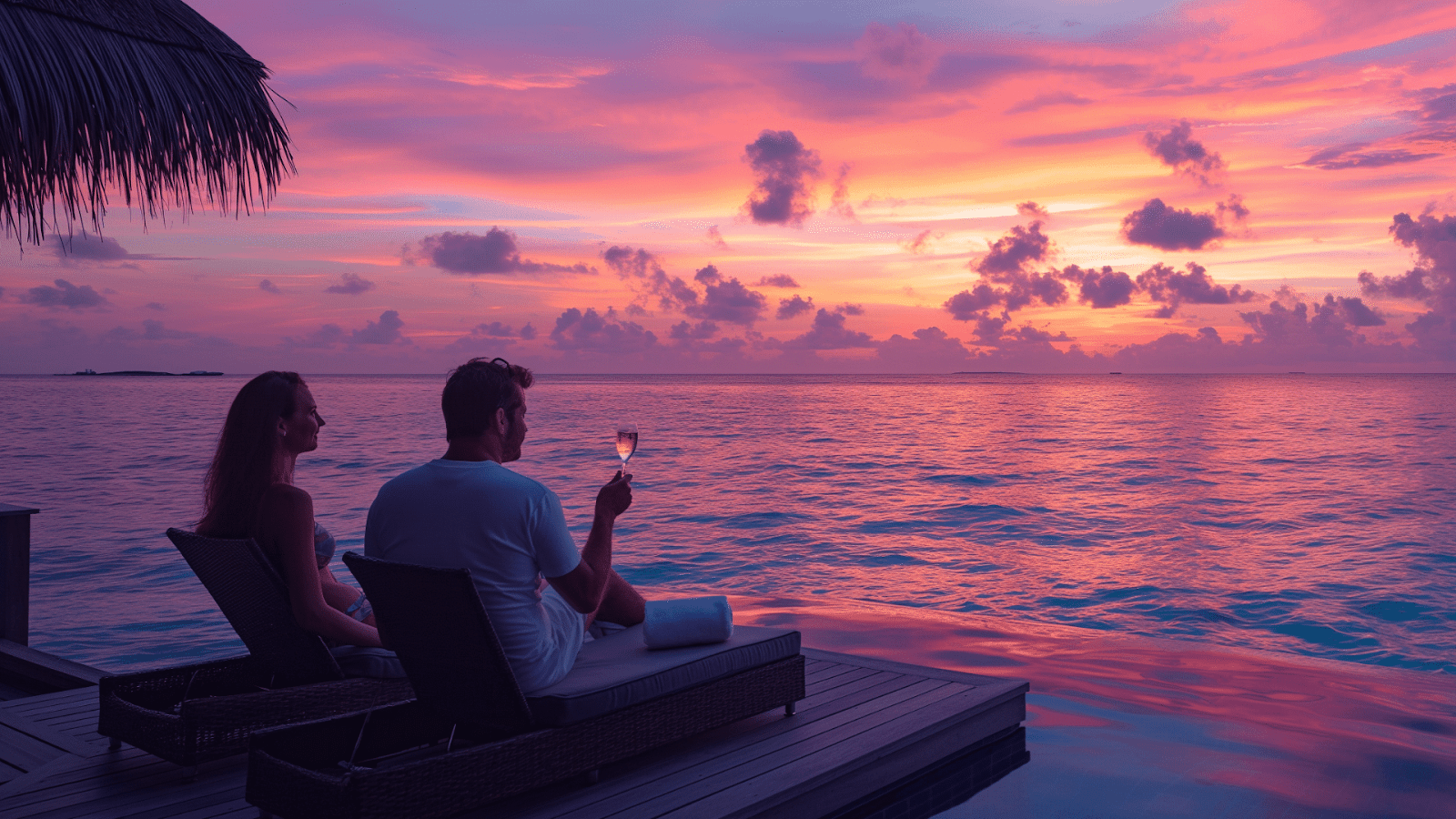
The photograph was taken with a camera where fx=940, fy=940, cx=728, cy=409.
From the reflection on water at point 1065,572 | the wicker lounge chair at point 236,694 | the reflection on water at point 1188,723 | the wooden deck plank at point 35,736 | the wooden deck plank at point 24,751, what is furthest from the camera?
the reflection on water at point 1065,572

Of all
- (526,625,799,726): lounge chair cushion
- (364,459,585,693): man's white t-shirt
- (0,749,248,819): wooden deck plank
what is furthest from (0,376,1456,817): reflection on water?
(0,749,248,819): wooden deck plank

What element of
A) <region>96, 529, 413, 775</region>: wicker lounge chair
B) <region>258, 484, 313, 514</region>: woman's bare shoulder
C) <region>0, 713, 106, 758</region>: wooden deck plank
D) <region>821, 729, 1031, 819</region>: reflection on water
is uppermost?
<region>258, 484, 313, 514</region>: woman's bare shoulder

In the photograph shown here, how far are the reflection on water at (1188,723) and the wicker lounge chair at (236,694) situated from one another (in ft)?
8.92

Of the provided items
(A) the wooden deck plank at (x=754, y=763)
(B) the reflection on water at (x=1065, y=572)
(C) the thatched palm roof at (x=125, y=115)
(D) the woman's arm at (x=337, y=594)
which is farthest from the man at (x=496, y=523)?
(C) the thatched palm roof at (x=125, y=115)

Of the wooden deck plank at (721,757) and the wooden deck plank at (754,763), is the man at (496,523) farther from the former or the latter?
the wooden deck plank at (754,763)

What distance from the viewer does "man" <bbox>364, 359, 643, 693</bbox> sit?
9.55 ft

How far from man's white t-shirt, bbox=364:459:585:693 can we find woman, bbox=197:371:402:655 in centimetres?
56

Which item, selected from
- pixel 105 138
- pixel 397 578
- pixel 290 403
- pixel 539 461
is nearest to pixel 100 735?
pixel 290 403

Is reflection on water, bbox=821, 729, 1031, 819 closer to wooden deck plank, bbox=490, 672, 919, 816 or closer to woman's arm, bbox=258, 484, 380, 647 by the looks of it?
wooden deck plank, bbox=490, 672, 919, 816

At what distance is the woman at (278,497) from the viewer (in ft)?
11.3

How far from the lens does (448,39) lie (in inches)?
601

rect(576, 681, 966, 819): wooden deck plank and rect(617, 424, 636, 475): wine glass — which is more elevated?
rect(617, 424, 636, 475): wine glass

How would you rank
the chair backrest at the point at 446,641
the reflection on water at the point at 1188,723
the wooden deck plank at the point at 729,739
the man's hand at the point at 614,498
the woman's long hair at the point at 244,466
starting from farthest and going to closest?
1. the reflection on water at the point at 1188,723
2. the woman's long hair at the point at 244,466
3. the wooden deck plank at the point at 729,739
4. the man's hand at the point at 614,498
5. the chair backrest at the point at 446,641

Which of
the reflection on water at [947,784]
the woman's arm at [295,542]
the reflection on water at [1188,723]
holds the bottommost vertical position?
the reflection on water at [1188,723]
